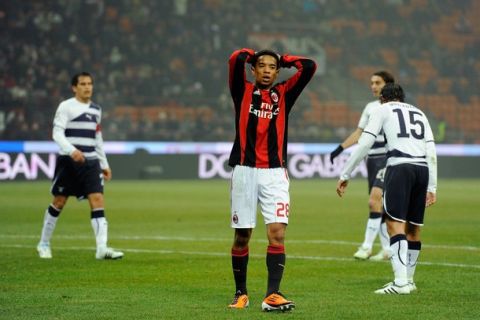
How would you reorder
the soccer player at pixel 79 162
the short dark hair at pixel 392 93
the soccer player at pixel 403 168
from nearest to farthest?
the soccer player at pixel 403 168
the short dark hair at pixel 392 93
the soccer player at pixel 79 162

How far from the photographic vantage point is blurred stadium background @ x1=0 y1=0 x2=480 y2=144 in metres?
36.6

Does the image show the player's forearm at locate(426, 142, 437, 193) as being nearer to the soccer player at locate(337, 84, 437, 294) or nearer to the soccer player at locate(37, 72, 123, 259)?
the soccer player at locate(337, 84, 437, 294)

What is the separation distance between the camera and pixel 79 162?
42.8 feet

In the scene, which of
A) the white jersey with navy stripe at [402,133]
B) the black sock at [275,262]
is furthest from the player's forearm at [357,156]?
the black sock at [275,262]

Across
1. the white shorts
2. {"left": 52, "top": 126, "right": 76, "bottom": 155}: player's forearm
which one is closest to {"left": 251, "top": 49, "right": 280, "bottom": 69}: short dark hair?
the white shorts

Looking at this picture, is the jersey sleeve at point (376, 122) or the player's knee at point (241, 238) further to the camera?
the jersey sleeve at point (376, 122)

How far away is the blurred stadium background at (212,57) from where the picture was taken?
36594 millimetres

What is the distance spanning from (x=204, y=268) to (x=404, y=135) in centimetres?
310

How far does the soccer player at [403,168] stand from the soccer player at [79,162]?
14.5 ft

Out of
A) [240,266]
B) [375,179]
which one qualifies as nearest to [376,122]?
[240,266]

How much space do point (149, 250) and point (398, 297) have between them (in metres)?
5.35

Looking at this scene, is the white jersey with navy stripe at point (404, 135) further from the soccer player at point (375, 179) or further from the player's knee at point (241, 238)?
the soccer player at point (375, 179)

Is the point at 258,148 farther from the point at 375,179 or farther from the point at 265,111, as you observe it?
the point at 375,179

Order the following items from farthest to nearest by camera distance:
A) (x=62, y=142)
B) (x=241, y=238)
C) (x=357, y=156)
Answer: (x=62, y=142), (x=357, y=156), (x=241, y=238)
